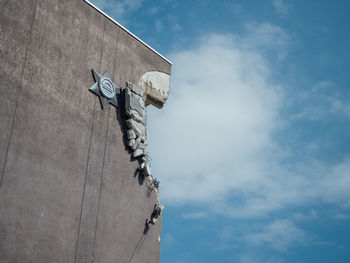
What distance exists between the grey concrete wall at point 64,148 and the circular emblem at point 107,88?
35 cm

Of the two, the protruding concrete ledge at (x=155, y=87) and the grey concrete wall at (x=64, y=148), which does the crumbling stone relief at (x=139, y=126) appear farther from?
the grey concrete wall at (x=64, y=148)

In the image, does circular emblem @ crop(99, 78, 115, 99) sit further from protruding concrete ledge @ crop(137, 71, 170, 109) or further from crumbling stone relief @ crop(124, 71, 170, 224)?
protruding concrete ledge @ crop(137, 71, 170, 109)

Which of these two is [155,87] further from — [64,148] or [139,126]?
[64,148]

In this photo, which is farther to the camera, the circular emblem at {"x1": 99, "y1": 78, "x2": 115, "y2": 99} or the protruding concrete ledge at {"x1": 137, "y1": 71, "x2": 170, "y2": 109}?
the protruding concrete ledge at {"x1": 137, "y1": 71, "x2": 170, "y2": 109}

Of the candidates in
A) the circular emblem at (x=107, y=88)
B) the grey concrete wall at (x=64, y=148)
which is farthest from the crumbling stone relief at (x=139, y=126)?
the circular emblem at (x=107, y=88)

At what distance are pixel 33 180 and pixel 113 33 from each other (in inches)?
258

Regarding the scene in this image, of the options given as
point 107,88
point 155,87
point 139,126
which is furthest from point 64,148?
point 155,87

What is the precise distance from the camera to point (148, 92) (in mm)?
17547

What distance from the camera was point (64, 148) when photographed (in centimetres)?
1354

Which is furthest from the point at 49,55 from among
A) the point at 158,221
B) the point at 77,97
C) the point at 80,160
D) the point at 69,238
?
the point at 158,221

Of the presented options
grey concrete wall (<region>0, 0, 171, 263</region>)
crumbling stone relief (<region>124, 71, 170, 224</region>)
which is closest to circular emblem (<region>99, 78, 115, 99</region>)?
grey concrete wall (<region>0, 0, 171, 263</region>)

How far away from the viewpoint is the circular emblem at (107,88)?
50.2 feet

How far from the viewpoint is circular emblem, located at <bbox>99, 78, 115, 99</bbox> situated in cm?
1531

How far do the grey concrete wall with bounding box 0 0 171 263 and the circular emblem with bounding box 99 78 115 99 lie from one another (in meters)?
0.35
